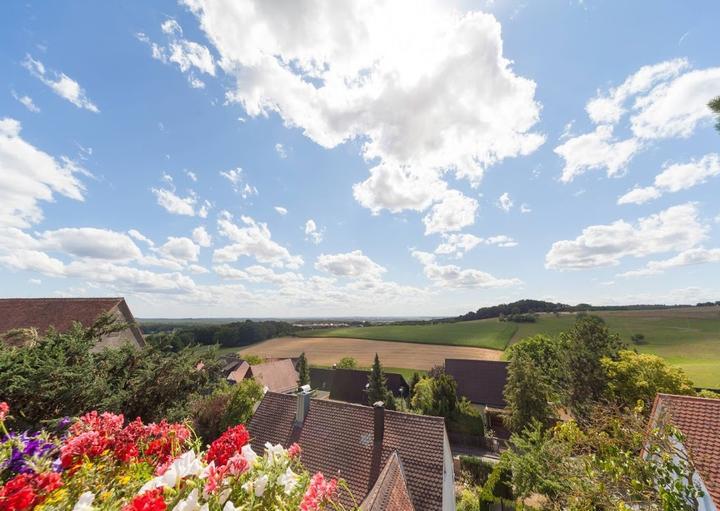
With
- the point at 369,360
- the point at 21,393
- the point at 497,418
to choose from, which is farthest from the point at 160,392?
the point at 369,360

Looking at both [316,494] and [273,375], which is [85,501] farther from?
[273,375]

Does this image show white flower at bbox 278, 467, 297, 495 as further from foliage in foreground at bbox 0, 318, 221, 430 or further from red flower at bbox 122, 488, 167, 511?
foliage in foreground at bbox 0, 318, 221, 430

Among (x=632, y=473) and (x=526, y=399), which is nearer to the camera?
(x=632, y=473)

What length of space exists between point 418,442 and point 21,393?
1273cm

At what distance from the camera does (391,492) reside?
9.57m

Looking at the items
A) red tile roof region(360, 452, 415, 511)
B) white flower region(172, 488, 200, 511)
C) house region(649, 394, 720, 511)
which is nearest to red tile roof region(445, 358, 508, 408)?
house region(649, 394, 720, 511)

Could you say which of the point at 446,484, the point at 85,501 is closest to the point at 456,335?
the point at 446,484

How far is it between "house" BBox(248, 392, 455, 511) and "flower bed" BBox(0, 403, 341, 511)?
838 cm

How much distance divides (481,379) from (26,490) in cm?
3819

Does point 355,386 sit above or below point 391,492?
below

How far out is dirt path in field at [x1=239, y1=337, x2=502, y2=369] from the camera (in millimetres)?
51250

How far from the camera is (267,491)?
1.76 m

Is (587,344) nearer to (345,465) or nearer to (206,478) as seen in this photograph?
(345,465)

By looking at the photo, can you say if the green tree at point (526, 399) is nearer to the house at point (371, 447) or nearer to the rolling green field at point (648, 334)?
the house at point (371, 447)
